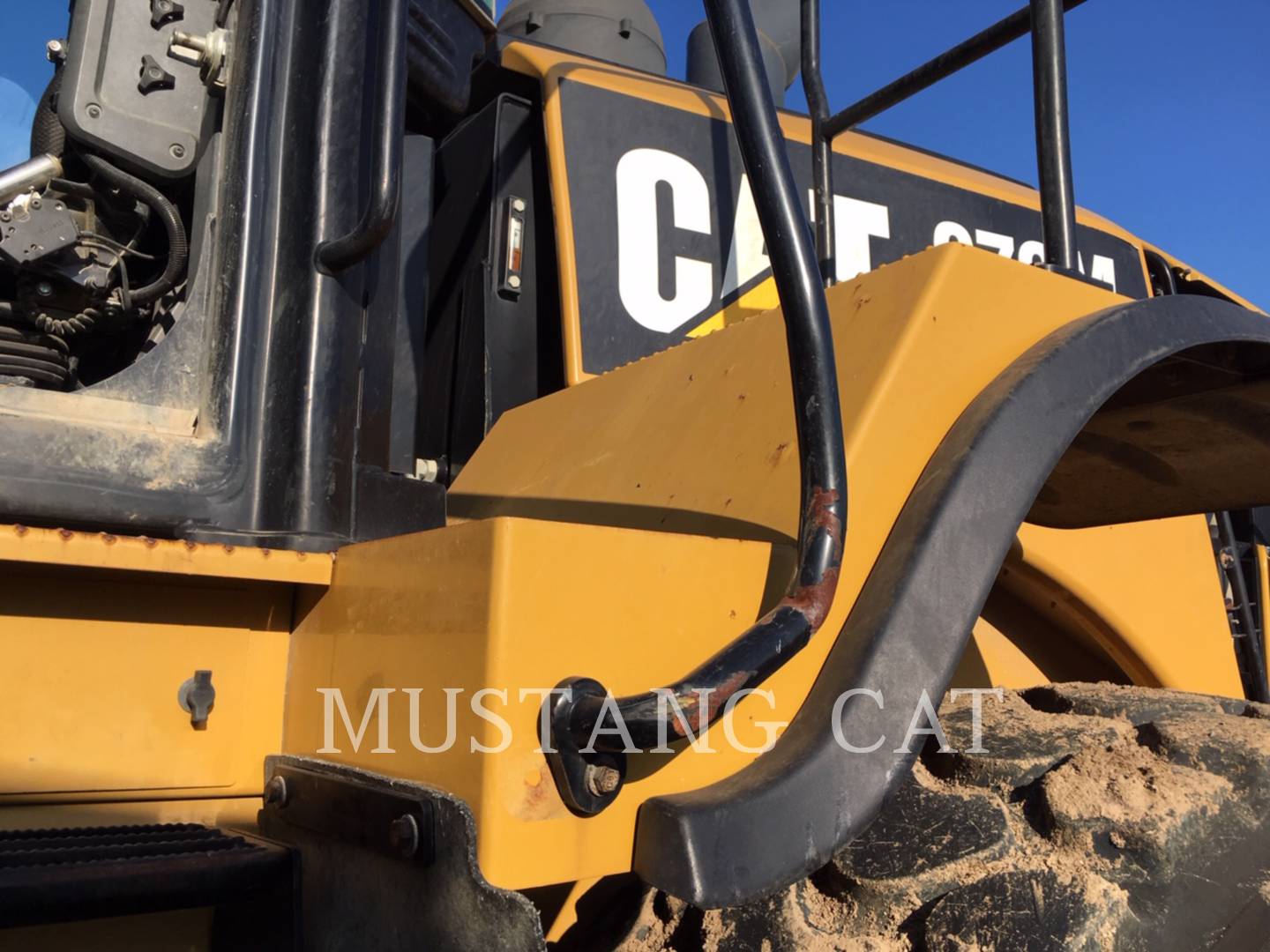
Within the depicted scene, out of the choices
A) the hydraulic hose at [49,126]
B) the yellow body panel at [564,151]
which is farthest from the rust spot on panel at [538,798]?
the yellow body panel at [564,151]

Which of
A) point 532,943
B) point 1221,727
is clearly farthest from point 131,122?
point 1221,727

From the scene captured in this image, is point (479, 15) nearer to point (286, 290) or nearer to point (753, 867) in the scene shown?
point (286, 290)

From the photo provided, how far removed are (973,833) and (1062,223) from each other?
0.71 meters

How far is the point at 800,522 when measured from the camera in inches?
39.0

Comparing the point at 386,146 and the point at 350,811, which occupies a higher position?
the point at 386,146

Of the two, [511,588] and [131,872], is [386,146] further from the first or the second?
[131,872]

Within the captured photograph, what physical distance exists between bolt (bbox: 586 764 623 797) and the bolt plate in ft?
0.41

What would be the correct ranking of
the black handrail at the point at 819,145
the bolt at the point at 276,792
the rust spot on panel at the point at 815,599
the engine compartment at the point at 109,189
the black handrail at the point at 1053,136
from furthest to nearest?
1. the black handrail at the point at 819,145
2. the black handrail at the point at 1053,136
3. the engine compartment at the point at 109,189
4. the bolt at the point at 276,792
5. the rust spot on panel at the point at 815,599

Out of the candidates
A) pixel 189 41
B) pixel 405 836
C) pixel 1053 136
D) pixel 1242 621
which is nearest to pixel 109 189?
pixel 189 41

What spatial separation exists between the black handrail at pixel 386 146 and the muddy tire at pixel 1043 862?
0.69m

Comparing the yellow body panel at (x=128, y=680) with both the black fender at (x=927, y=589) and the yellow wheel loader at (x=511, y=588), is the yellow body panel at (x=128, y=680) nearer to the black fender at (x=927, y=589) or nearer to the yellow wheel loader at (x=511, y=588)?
the yellow wheel loader at (x=511, y=588)

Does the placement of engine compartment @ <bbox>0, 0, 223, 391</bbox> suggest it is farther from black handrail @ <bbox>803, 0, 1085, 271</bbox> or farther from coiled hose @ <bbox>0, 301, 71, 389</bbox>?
black handrail @ <bbox>803, 0, 1085, 271</bbox>

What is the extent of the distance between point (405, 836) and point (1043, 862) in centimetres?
59

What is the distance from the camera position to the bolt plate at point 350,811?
2.92 feet
